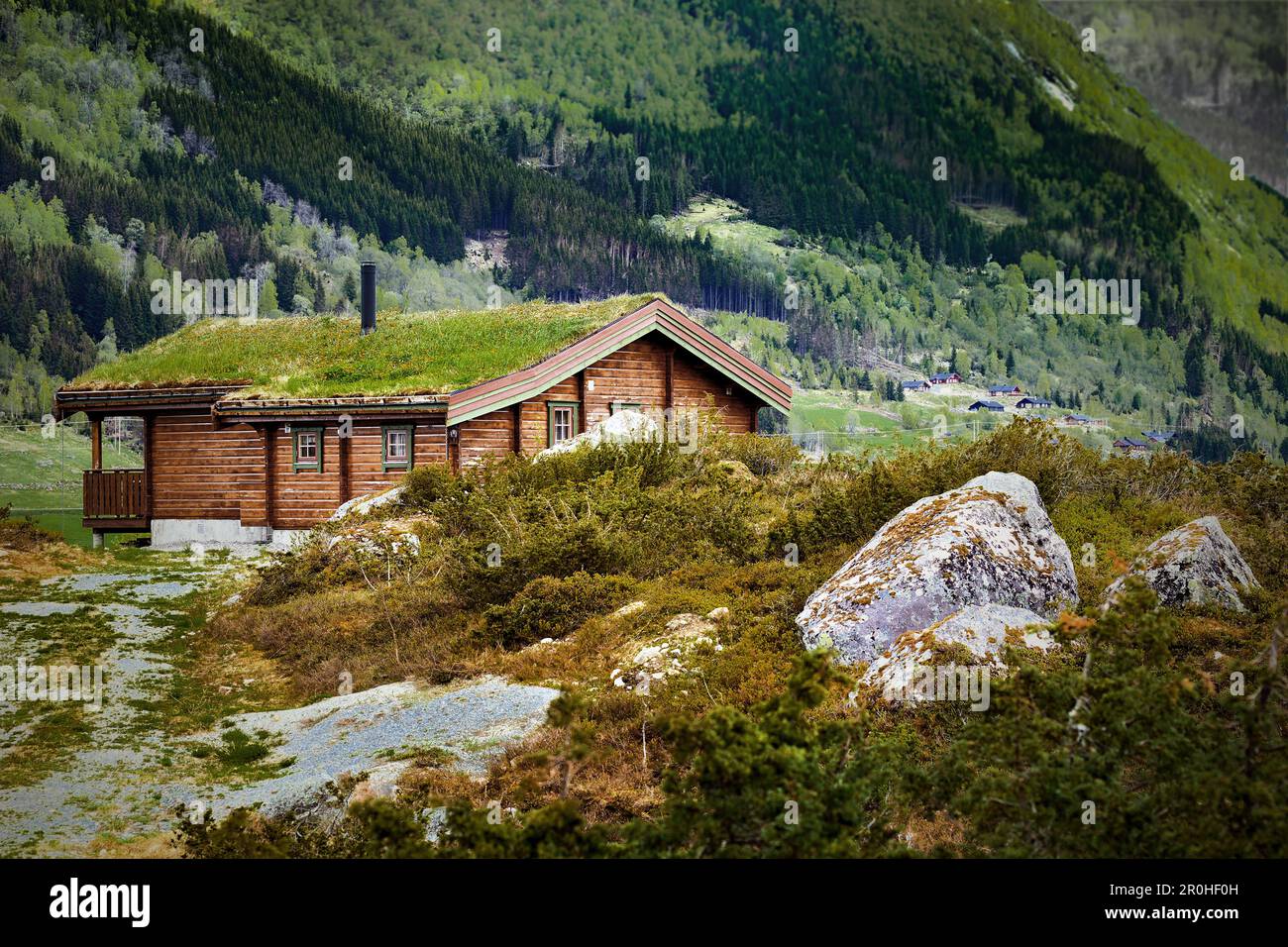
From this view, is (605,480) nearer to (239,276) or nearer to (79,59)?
(239,276)

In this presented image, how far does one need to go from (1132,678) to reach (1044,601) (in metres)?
5.53

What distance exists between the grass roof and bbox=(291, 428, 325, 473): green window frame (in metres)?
1.12

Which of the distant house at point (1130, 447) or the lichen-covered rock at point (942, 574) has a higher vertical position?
the distant house at point (1130, 447)

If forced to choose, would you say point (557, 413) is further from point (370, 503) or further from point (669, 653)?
point (669, 653)

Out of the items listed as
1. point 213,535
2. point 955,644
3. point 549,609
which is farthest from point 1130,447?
point 213,535

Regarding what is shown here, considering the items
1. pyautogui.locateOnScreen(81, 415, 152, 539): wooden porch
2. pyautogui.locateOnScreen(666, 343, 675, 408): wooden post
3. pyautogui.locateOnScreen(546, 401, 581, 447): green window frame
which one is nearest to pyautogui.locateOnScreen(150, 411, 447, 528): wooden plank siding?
pyautogui.locateOnScreen(81, 415, 152, 539): wooden porch

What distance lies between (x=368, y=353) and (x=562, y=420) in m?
5.52

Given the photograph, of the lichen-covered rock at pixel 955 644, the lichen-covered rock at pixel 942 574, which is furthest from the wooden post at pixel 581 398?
the lichen-covered rock at pixel 955 644

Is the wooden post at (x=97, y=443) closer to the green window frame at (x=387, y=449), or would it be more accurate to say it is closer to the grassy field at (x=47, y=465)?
the green window frame at (x=387, y=449)

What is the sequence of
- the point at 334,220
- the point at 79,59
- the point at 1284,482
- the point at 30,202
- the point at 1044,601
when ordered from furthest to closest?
the point at 79,59, the point at 334,220, the point at 30,202, the point at 1284,482, the point at 1044,601

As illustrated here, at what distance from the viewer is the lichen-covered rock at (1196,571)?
13180mm

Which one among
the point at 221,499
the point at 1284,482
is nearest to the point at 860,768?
the point at 1284,482

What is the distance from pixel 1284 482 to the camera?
19.9m

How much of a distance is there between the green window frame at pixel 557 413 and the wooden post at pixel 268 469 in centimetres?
713
